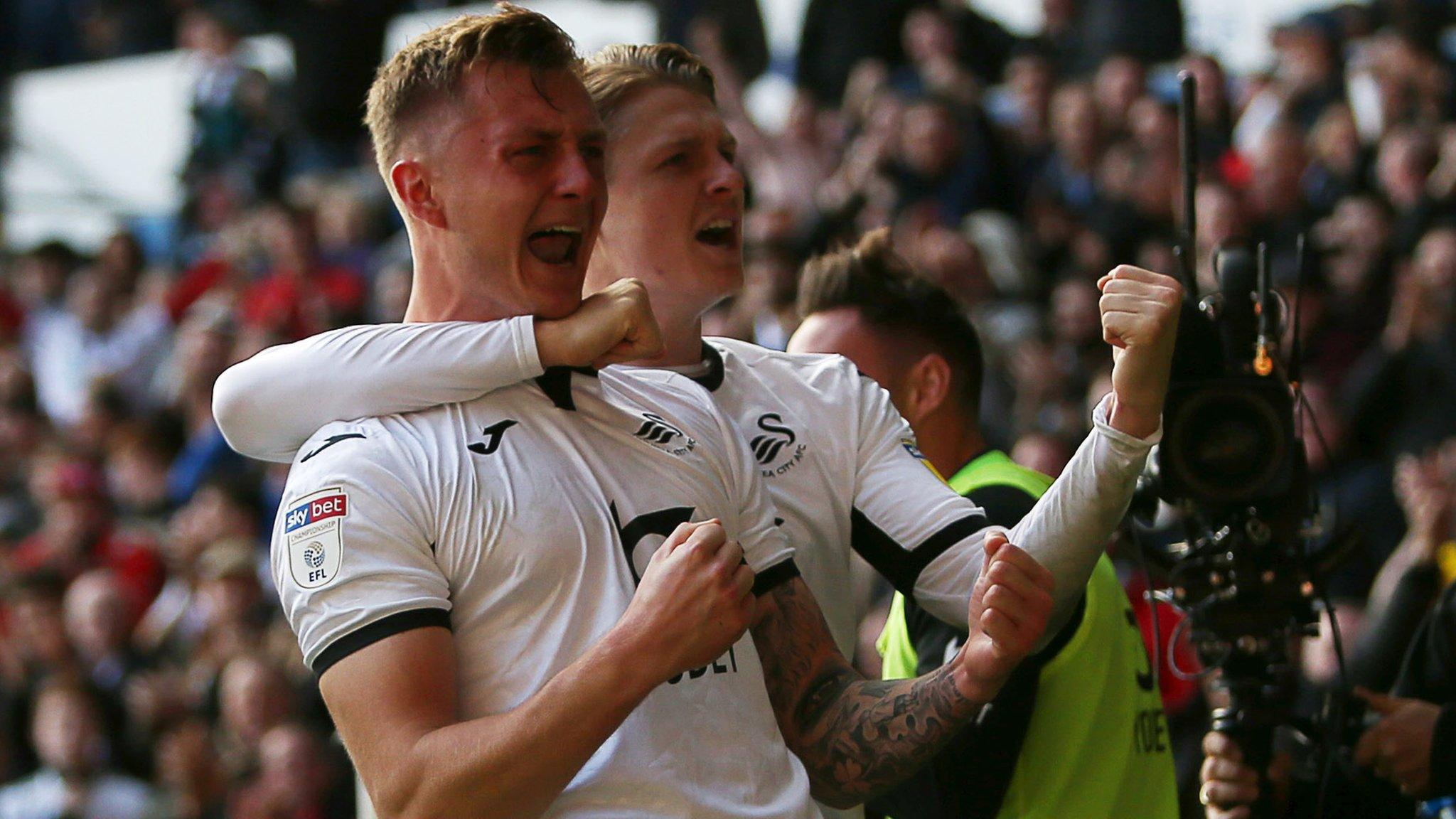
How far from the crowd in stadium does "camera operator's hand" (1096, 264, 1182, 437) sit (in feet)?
7.23

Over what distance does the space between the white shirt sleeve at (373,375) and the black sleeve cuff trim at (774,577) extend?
472 millimetres

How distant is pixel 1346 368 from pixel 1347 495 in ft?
2.20

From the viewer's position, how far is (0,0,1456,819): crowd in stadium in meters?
6.63

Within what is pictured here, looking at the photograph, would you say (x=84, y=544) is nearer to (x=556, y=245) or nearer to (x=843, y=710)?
(x=556, y=245)

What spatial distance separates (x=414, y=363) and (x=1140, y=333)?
1016 mm

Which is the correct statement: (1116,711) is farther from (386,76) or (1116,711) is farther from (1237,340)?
(386,76)

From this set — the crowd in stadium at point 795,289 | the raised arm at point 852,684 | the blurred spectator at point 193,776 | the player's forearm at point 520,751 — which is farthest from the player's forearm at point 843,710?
the blurred spectator at point 193,776

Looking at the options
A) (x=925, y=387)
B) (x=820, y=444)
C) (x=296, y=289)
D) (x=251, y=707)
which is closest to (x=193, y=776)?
(x=251, y=707)

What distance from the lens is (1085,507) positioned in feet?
9.12

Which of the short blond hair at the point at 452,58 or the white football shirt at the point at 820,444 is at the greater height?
the short blond hair at the point at 452,58

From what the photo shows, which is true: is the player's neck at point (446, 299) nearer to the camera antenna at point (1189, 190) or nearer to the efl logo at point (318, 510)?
the efl logo at point (318, 510)

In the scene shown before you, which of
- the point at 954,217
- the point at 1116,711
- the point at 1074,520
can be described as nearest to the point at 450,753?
the point at 1074,520

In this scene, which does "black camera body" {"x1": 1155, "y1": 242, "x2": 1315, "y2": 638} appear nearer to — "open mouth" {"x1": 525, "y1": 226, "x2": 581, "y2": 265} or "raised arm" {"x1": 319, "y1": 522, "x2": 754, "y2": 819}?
"open mouth" {"x1": 525, "y1": 226, "x2": 581, "y2": 265}

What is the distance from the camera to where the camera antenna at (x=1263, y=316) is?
3285 mm
